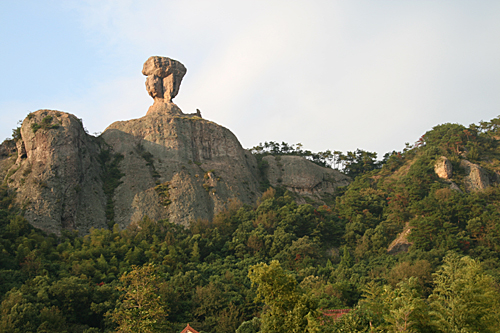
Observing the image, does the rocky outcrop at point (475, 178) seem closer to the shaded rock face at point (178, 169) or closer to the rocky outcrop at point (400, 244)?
the rocky outcrop at point (400, 244)

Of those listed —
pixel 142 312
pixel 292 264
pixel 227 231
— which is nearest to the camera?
pixel 142 312

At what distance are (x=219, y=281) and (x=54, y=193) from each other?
24.2 metres

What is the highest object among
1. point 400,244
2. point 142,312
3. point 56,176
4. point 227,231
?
point 56,176

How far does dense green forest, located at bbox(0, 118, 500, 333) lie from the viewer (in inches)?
919

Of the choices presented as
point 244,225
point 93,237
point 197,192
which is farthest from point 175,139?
point 93,237

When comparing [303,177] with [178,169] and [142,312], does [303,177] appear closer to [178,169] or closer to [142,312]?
[178,169]

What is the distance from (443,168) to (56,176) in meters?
52.4

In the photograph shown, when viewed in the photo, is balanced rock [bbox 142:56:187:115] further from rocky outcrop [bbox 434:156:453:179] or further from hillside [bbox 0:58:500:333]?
rocky outcrop [bbox 434:156:453:179]

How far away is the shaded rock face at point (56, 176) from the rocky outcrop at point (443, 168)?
46.9m

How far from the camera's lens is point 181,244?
2165 inches

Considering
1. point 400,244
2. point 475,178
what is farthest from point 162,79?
point 475,178

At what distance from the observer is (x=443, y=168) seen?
232ft

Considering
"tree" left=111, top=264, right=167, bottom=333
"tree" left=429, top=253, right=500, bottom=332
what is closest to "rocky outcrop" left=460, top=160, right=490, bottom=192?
"tree" left=429, top=253, right=500, bottom=332

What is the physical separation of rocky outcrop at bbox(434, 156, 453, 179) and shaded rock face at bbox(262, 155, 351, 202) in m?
17.3
